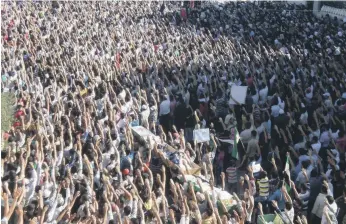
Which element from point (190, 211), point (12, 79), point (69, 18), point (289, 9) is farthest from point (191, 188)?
point (289, 9)

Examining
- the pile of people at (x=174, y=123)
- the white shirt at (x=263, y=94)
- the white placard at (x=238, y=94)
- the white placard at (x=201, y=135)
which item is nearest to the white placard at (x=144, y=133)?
the pile of people at (x=174, y=123)

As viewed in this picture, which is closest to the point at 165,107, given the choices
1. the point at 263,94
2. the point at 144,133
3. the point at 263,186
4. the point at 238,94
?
the point at 238,94

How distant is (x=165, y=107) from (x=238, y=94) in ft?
5.34

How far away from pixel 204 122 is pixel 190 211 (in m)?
4.58

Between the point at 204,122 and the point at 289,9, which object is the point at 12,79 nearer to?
the point at 204,122

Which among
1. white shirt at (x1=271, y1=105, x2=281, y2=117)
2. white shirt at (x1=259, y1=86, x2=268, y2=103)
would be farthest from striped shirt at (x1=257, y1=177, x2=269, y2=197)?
white shirt at (x1=259, y1=86, x2=268, y2=103)

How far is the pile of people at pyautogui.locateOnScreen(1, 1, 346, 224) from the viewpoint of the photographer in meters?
8.52

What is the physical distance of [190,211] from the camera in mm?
8094

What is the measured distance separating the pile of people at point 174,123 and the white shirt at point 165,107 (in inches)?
A: 1.2

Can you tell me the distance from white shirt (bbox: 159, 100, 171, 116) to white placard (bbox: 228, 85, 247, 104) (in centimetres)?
133

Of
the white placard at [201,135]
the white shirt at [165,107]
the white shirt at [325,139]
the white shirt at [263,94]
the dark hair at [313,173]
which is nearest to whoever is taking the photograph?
the dark hair at [313,173]

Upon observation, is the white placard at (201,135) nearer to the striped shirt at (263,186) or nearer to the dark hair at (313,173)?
the striped shirt at (263,186)

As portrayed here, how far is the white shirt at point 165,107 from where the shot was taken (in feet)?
44.2

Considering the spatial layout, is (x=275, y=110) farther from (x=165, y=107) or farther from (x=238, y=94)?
(x=165, y=107)
